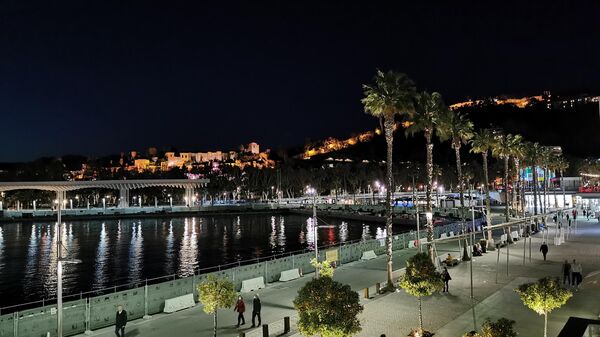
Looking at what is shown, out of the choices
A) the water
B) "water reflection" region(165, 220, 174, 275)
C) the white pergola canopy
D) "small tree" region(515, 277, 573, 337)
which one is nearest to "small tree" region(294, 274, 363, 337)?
"small tree" region(515, 277, 573, 337)

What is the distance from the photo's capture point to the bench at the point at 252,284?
26.0 meters

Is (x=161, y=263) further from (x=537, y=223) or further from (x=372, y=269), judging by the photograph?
(x=537, y=223)

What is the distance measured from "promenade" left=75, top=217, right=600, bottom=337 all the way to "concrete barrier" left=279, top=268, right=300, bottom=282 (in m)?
0.54

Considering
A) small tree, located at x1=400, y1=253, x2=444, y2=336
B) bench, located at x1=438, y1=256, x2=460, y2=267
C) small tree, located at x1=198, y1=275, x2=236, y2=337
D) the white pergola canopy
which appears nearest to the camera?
small tree, located at x1=198, y1=275, x2=236, y2=337

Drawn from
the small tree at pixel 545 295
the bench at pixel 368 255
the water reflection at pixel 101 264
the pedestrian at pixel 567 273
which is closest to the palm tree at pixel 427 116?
the bench at pixel 368 255

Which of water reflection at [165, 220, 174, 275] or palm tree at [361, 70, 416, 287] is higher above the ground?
palm tree at [361, 70, 416, 287]

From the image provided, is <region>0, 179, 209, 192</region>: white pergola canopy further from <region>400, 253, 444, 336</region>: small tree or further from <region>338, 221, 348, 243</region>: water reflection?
<region>400, 253, 444, 336</region>: small tree

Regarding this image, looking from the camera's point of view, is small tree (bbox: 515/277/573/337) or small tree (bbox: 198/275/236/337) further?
small tree (bbox: 198/275/236/337)

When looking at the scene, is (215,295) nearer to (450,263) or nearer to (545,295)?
(545,295)

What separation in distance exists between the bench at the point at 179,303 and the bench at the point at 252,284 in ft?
11.2

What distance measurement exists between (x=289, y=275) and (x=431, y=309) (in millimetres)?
9879

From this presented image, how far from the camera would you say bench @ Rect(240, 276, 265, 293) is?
2605 centimetres

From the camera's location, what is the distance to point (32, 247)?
64188 mm

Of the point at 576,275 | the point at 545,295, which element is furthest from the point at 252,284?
the point at 576,275
